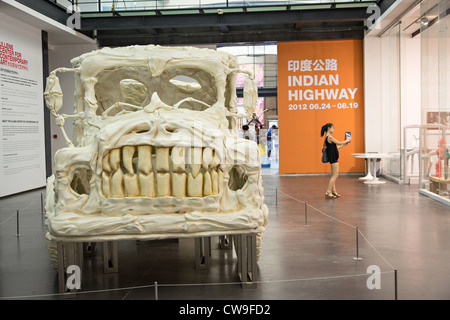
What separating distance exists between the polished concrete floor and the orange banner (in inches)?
262

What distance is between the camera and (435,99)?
1040cm

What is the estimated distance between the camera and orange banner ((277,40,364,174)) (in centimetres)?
1599

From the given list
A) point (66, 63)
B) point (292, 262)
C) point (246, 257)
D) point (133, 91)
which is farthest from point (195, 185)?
point (66, 63)

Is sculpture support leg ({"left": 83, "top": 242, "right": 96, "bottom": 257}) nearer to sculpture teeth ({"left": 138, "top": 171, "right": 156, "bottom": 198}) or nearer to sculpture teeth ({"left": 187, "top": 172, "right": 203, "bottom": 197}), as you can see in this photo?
sculpture teeth ({"left": 138, "top": 171, "right": 156, "bottom": 198})

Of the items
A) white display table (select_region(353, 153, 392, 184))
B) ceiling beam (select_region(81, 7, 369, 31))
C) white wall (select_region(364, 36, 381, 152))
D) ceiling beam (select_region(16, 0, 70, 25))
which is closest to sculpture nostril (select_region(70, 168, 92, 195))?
ceiling beam (select_region(16, 0, 70, 25))

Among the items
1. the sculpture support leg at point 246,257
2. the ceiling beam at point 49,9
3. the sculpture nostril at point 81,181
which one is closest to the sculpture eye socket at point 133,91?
the sculpture nostril at point 81,181

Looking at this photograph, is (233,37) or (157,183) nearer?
(157,183)

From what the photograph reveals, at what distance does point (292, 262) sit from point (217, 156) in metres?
1.77

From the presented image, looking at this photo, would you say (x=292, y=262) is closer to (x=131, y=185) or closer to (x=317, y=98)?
(x=131, y=185)

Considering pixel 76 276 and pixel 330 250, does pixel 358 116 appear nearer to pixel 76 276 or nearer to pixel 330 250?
pixel 330 250

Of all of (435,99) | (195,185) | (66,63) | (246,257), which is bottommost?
(246,257)

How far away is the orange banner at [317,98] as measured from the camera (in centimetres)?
1599

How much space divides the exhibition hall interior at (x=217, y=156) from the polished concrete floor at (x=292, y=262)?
0.10 feet
